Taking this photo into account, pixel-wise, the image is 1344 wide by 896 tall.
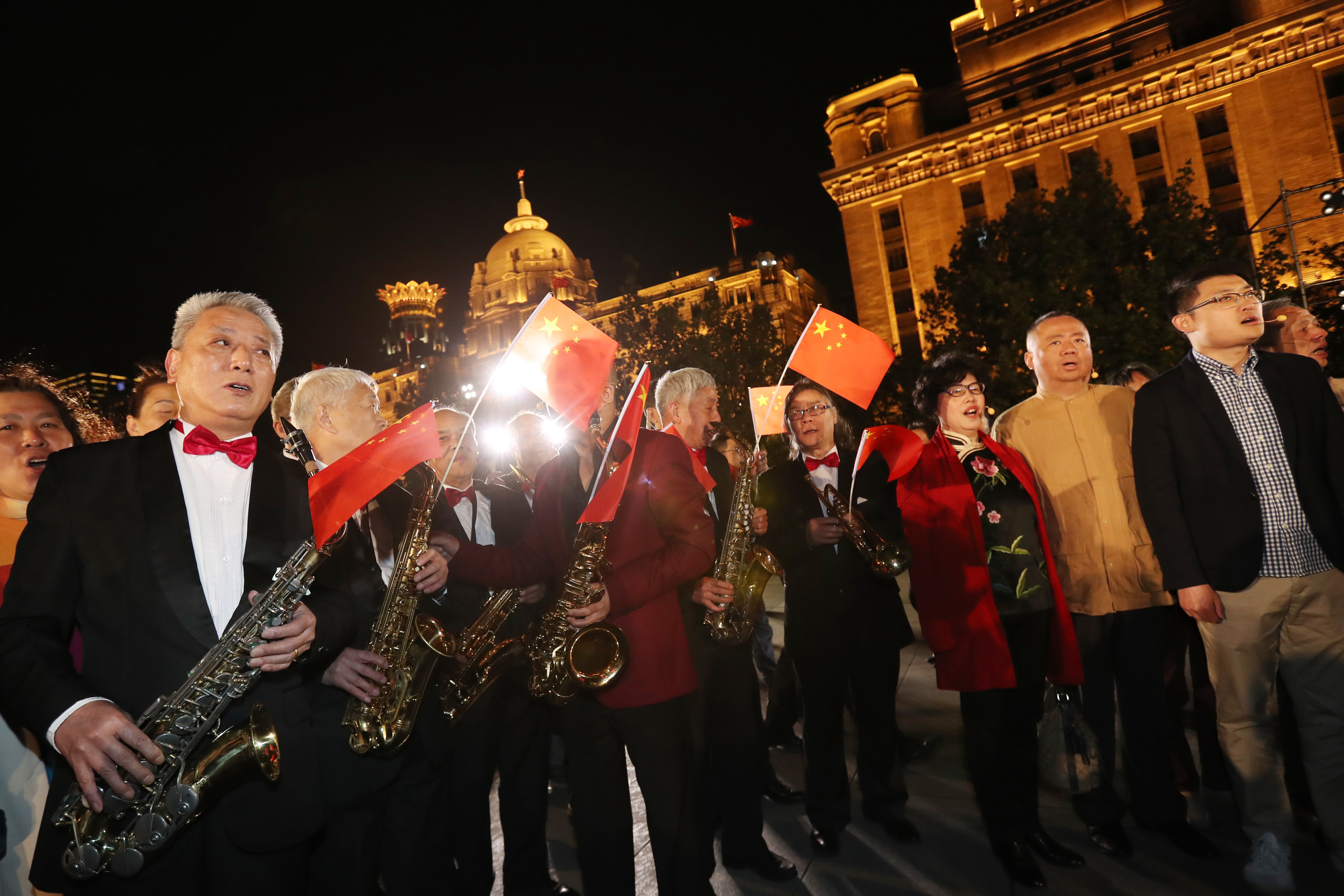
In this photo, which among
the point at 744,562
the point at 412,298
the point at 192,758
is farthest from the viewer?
the point at 412,298

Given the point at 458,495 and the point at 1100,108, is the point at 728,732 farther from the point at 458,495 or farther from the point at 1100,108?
the point at 1100,108

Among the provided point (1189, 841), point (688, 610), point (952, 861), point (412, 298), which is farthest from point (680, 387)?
point (412, 298)

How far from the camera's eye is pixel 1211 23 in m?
33.9

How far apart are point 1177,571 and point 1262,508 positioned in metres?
0.51

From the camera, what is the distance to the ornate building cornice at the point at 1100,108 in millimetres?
30328

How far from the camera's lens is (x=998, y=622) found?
3.49 m

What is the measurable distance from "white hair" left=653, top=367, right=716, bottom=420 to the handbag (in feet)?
8.61

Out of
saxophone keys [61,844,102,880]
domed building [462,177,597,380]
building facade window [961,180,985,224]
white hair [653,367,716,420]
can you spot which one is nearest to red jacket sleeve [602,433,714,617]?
white hair [653,367,716,420]

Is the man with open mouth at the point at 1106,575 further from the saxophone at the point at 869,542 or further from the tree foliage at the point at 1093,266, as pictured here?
the tree foliage at the point at 1093,266

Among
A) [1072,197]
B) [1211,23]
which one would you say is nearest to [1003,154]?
[1211,23]

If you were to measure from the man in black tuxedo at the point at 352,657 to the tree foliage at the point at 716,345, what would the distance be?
2240 cm

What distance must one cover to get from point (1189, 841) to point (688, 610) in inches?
110

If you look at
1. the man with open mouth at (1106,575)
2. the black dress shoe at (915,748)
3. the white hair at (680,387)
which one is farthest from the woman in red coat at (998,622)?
the white hair at (680,387)

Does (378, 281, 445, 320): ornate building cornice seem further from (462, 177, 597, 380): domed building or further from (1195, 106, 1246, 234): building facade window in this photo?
(1195, 106, 1246, 234): building facade window
